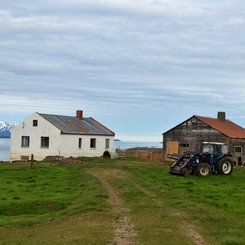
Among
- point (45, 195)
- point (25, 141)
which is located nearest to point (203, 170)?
point (45, 195)

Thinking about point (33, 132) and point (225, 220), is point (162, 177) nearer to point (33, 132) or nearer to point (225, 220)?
point (225, 220)

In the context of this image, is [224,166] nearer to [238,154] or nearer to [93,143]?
[238,154]

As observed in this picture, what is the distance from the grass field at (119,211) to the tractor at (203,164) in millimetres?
3332

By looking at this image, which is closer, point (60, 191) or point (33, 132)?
point (60, 191)

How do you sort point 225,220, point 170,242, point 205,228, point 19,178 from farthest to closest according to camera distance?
point 19,178 < point 225,220 < point 205,228 < point 170,242

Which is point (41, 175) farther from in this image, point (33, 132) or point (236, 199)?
point (33, 132)

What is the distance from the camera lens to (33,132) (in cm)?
5694

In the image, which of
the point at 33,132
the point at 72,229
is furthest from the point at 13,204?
the point at 33,132

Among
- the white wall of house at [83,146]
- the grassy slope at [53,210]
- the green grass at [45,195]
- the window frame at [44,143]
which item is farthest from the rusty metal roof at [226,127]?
the grassy slope at [53,210]

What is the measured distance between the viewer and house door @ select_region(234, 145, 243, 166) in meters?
57.2

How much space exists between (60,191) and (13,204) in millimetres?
5220

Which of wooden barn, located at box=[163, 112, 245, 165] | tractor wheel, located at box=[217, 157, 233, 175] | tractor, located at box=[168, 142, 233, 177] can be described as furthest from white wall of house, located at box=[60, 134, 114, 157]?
tractor wheel, located at box=[217, 157, 233, 175]

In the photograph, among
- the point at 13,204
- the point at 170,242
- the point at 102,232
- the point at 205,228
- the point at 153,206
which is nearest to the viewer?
the point at 170,242

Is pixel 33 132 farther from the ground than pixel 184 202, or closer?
farther from the ground
